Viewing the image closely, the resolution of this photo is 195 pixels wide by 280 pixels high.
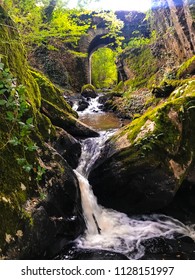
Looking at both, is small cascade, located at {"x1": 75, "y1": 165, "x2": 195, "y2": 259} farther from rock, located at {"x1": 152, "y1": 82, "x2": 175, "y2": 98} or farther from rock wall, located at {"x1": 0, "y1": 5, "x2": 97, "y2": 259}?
rock, located at {"x1": 152, "y1": 82, "x2": 175, "y2": 98}

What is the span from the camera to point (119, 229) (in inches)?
185

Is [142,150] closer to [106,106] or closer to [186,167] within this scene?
[186,167]

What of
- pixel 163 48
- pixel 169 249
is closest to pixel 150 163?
pixel 169 249

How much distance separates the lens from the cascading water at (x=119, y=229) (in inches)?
166

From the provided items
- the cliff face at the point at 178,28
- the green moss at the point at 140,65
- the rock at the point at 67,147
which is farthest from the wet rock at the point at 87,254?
the green moss at the point at 140,65

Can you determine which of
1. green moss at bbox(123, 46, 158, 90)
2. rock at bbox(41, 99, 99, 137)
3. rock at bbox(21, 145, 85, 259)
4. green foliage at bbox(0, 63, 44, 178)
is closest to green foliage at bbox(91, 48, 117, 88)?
green moss at bbox(123, 46, 158, 90)

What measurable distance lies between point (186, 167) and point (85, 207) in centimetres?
198

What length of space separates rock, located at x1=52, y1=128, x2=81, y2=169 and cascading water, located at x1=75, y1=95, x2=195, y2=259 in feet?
2.35

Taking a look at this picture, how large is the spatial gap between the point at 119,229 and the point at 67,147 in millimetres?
2130

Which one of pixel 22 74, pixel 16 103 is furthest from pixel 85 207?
pixel 22 74

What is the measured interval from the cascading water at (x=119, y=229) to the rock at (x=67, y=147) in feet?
2.35

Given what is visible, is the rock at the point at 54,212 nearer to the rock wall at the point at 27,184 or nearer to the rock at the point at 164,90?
the rock wall at the point at 27,184

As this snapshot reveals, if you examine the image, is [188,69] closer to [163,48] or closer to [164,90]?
[164,90]

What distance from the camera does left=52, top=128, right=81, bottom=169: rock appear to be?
5703 millimetres
